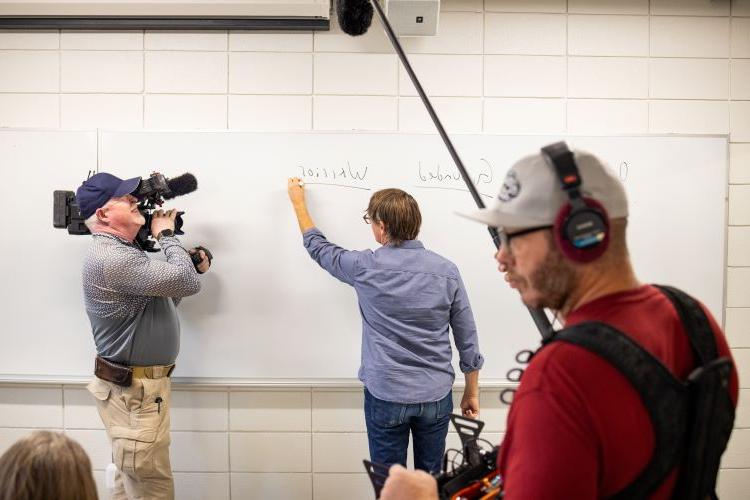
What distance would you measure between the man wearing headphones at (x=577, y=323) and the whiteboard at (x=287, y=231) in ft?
4.37

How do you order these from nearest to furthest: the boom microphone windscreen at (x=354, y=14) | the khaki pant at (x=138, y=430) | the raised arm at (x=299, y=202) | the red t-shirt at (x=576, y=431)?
the red t-shirt at (x=576, y=431) < the boom microphone windscreen at (x=354, y=14) < the khaki pant at (x=138, y=430) < the raised arm at (x=299, y=202)

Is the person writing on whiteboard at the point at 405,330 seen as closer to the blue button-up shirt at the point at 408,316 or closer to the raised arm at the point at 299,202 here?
the blue button-up shirt at the point at 408,316

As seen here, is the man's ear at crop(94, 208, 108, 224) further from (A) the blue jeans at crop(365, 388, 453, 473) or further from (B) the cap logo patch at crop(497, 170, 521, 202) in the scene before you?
(B) the cap logo patch at crop(497, 170, 521, 202)

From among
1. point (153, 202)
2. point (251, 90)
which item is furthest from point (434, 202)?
point (153, 202)

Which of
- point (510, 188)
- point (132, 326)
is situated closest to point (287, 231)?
point (132, 326)

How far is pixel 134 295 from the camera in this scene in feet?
5.85

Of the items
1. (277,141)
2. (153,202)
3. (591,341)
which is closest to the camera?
(591,341)

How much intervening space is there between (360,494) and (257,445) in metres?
0.48

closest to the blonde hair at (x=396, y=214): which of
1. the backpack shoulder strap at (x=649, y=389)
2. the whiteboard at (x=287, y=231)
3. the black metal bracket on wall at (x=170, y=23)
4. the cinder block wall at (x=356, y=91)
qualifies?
the whiteboard at (x=287, y=231)

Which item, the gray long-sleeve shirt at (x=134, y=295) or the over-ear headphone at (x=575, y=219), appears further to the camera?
the gray long-sleeve shirt at (x=134, y=295)

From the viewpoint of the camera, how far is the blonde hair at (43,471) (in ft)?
2.91

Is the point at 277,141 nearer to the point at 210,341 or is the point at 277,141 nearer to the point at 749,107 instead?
the point at 210,341

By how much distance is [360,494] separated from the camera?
7.22ft

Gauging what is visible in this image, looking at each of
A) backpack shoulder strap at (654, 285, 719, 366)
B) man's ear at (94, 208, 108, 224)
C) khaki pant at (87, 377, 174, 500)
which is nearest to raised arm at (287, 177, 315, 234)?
man's ear at (94, 208, 108, 224)
